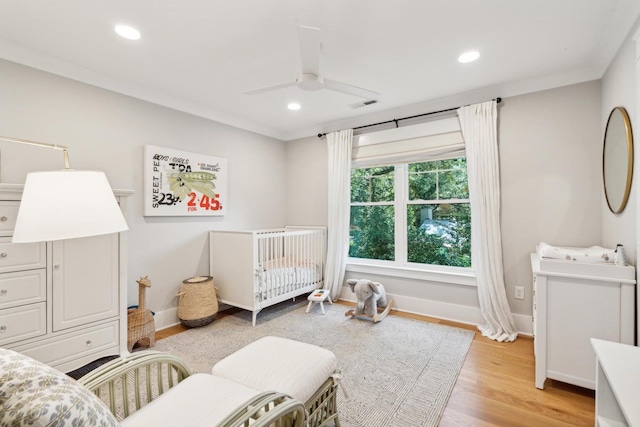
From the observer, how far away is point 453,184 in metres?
3.18

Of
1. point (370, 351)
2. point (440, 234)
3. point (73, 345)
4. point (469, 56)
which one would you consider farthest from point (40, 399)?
point (440, 234)

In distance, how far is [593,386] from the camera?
5.67ft

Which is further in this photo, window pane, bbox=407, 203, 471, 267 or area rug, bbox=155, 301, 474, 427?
window pane, bbox=407, 203, 471, 267

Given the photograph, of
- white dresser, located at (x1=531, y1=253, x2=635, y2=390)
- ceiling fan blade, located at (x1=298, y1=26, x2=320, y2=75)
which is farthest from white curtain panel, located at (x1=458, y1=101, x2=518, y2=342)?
ceiling fan blade, located at (x1=298, y1=26, x2=320, y2=75)

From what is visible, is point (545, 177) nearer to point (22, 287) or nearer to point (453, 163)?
point (453, 163)

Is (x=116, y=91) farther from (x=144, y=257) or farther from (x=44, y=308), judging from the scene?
(x=44, y=308)

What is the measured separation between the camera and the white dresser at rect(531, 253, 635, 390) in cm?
167

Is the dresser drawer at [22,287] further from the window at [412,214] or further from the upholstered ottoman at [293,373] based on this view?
the window at [412,214]

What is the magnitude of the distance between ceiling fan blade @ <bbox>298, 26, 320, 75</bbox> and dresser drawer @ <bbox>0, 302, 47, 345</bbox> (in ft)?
7.36

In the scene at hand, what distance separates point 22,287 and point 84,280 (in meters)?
0.30

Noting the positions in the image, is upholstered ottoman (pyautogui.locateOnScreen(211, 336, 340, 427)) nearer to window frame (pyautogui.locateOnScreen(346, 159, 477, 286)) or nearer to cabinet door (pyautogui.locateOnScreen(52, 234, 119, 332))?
cabinet door (pyautogui.locateOnScreen(52, 234, 119, 332))

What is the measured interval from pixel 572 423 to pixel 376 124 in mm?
3023

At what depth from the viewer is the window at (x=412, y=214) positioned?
3170 millimetres

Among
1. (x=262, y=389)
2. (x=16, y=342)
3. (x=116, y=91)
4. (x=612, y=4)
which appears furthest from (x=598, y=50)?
(x=16, y=342)
